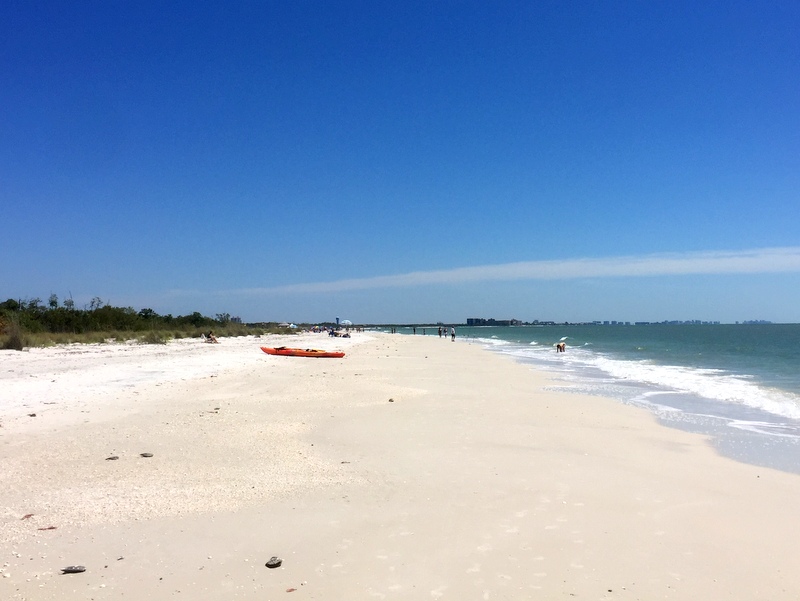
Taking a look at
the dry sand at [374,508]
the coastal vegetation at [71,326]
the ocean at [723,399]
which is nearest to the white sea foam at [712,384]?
the ocean at [723,399]

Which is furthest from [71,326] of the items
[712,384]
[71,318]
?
[712,384]

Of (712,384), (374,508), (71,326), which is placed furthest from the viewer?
(71,326)

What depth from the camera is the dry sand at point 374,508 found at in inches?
163

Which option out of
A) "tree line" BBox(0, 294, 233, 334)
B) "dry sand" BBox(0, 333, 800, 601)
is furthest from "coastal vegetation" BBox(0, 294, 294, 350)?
"dry sand" BBox(0, 333, 800, 601)

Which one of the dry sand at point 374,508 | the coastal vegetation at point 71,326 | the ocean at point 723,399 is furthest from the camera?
the coastal vegetation at point 71,326

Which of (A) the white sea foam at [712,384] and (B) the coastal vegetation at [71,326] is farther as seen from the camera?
(B) the coastal vegetation at [71,326]

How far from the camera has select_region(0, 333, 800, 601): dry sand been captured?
4.14 metres

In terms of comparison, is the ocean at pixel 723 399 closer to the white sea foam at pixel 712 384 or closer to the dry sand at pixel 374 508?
the white sea foam at pixel 712 384

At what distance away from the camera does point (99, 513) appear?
A: 5.27m

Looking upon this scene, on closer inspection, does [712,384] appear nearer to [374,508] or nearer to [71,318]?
[374,508]

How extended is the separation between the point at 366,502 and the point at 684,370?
23745mm

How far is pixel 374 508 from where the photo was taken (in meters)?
5.62

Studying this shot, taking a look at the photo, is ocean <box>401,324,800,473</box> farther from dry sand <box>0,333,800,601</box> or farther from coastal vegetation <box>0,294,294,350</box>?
coastal vegetation <box>0,294,294,350</box>

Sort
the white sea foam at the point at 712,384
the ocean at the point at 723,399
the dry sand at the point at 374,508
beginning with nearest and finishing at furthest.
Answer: the dry sand at the point at 374,508
the ocean at the point at 723,399
the white sea foam at the point at 712,384
